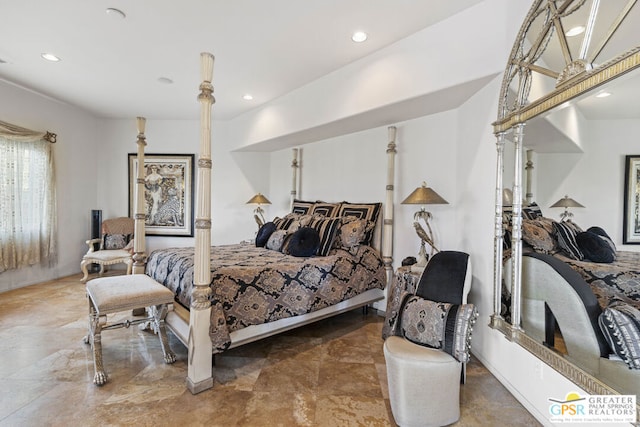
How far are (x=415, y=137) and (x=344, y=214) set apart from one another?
122 cm

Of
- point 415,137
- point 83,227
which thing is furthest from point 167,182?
point 415,137

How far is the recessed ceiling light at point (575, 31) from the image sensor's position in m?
1.50

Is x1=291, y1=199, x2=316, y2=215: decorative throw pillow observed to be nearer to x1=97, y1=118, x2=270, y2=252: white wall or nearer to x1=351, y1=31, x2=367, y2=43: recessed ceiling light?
x1=97, y1=118, x2=270, y2=252: white wall

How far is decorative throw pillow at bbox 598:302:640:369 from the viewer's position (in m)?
1.27

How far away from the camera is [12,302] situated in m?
3.59

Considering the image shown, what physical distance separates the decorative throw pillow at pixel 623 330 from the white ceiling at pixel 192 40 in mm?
2174

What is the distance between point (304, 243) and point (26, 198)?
4168mm

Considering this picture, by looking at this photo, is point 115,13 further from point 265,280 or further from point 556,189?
Answer: point 556,189

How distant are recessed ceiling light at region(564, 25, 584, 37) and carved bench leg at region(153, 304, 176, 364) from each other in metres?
3.19

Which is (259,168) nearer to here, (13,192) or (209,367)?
(13,192)

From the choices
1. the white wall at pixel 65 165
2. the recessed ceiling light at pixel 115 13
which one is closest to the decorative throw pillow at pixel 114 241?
the white wall at pixel 65 165

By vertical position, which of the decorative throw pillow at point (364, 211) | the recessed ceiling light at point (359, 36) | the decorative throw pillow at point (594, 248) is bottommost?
the decorative throw pillow at point (594, 248)

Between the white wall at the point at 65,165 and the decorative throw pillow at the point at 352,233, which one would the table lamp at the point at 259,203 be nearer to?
the decorative throw pillow at the point at 352,233

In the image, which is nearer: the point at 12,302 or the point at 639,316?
the point at 639,316
